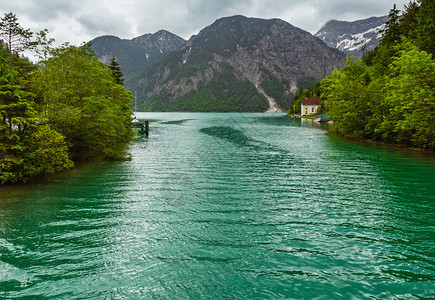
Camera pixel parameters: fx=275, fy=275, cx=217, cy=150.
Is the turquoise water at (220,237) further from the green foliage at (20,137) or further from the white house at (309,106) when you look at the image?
the white house at (309,106)

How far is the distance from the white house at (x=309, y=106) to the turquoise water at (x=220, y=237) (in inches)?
5676

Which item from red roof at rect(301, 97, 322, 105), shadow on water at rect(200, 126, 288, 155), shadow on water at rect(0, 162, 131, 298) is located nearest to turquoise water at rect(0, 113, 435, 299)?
shadow on water at rect(0, 162, 131, 298)

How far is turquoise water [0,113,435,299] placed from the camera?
8.40m

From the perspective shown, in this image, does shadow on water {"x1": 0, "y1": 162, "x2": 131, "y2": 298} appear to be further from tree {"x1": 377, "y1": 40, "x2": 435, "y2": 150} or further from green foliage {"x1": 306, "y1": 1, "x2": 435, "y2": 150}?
green foliage {"x1": 306, "y1": 1, "x2": 435, "y2": 150}

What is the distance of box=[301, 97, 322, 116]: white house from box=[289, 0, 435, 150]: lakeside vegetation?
277 feet

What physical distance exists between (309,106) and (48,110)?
155 m

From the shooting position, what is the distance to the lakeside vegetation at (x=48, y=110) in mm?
18859

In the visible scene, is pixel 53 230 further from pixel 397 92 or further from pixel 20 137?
pixel 397 92

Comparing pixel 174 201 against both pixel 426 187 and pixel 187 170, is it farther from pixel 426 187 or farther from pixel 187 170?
pixel 426 187

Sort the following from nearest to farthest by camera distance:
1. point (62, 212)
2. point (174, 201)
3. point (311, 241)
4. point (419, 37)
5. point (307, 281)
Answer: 1. point (307, 281)
2. point (311, 241)
3. point (62, 212)
4. point (174, 201)
5. point (419, 37)

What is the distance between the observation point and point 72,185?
20.5 m

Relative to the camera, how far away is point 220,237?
11656 millimetres

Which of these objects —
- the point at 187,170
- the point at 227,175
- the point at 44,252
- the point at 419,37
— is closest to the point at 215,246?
the point at 44,252

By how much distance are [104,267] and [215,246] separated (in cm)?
407
